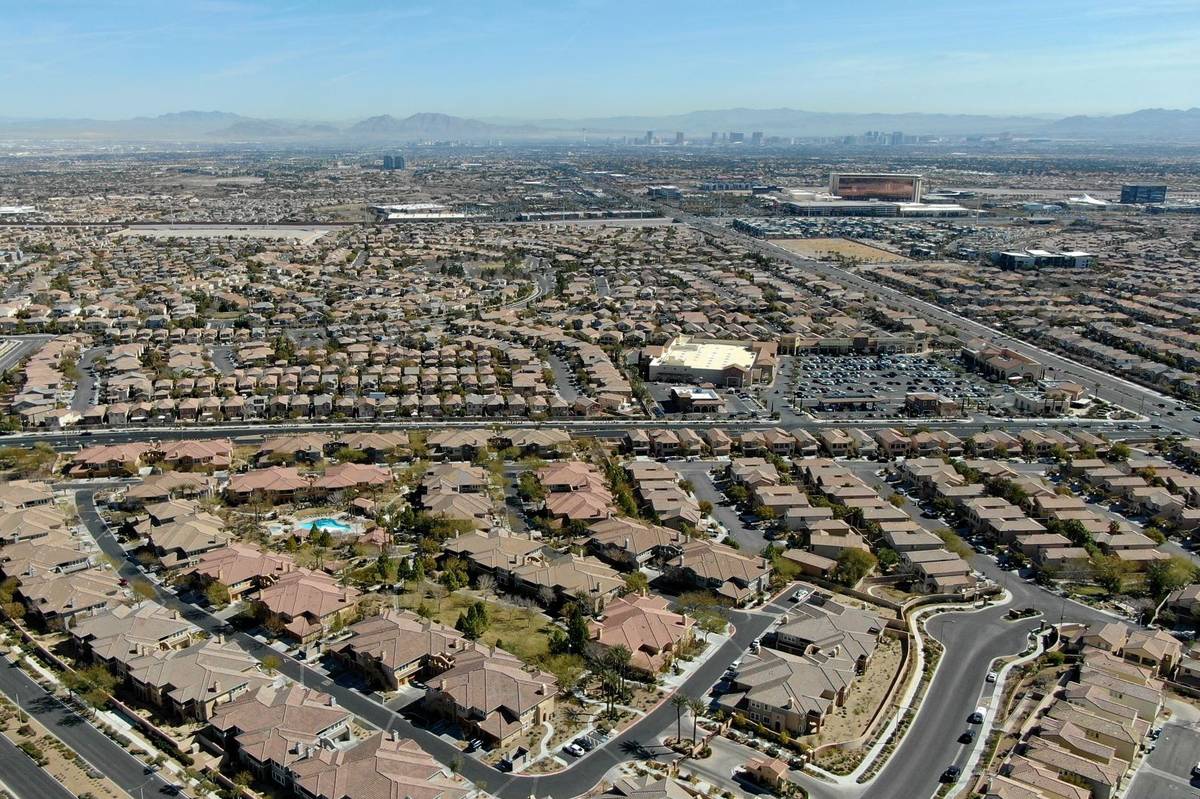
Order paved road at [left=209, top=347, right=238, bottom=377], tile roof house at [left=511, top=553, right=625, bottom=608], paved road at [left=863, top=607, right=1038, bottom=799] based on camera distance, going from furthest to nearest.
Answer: paved road at [left=209, top=347, right=238, bottom=377] → tile roof house at [left=511, top=553, right=625, bottom=608] → paved road at [left=863, top=607, right=1038, bottom=799]

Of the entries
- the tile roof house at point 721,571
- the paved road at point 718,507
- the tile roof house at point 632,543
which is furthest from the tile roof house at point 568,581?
the paved road at point 718,507

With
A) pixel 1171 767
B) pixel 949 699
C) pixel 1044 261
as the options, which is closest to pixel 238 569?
pixel 949 699

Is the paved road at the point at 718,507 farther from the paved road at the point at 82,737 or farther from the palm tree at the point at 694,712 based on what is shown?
the paved road at the point at 82,737

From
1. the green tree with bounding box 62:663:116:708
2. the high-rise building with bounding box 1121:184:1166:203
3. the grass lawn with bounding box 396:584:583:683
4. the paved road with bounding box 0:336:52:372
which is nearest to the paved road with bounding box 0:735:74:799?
the green tree with bounding box 62:663:116:708

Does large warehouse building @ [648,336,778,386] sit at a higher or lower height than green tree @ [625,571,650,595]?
higher

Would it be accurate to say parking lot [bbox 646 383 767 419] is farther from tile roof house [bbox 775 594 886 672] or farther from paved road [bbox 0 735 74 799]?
paved road [bbox 0 735 74 799]

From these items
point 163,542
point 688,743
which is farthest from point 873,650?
point 163,542

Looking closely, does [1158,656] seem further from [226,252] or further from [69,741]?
[226,252]

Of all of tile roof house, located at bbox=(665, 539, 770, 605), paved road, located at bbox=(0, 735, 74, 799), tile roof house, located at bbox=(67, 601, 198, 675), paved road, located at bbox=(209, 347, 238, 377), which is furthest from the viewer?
paved road, located at bbox=(209, 347, 238, 377)
